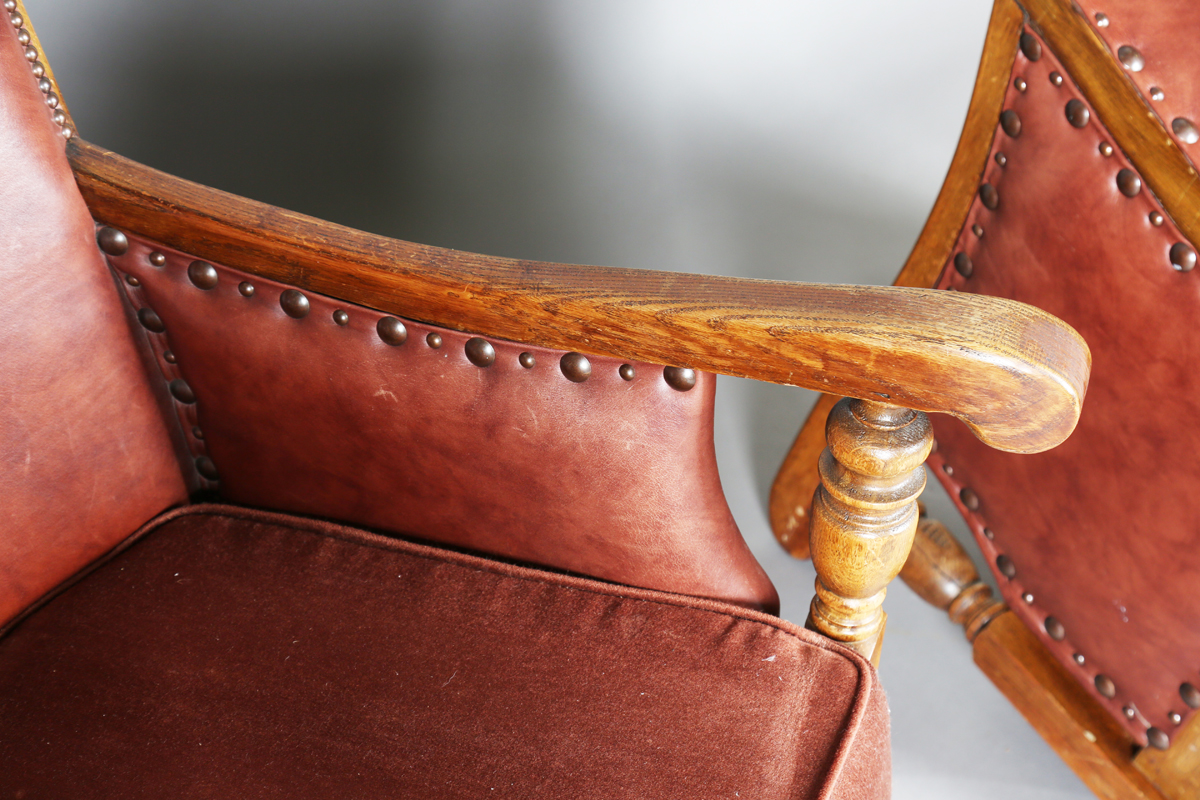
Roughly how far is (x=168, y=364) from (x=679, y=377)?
403 millimetres

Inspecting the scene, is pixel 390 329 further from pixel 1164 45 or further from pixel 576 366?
pixel 1164 45

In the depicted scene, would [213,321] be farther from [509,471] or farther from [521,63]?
[521,63]

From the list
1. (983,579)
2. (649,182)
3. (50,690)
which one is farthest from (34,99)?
(649,182)

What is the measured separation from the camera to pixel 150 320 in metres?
0.75

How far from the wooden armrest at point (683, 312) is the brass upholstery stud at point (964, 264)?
44cm

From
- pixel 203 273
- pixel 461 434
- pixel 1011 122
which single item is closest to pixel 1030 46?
pixel 1011 122

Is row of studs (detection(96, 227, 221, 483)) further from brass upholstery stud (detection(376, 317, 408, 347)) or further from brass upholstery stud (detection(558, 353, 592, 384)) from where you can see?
brass upholstery stud (detection(558, 353, 592, 384))

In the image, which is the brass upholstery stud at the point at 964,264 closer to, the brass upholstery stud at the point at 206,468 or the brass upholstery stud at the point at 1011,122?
the brass upholstery stud at the point at 1011,122

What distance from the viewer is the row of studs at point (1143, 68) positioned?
721 mm

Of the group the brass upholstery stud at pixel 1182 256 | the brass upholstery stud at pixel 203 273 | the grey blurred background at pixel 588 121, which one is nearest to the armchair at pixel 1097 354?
the brass upholstery stud at pixel 1182 256

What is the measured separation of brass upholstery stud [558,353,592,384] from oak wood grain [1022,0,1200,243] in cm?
45

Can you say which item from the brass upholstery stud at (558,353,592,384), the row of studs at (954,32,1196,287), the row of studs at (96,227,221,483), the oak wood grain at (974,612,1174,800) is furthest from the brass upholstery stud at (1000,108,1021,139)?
the row of studs at (96,227,221,483)

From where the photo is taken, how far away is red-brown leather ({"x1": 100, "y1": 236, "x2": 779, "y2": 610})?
666mm

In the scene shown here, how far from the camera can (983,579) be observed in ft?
4.37
